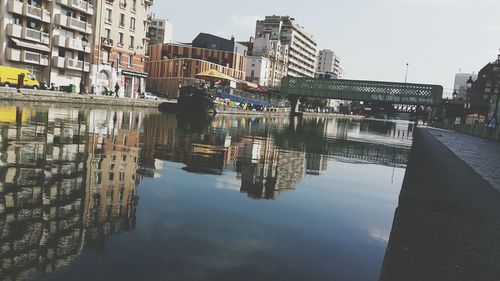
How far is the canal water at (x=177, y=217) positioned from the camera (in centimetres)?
382

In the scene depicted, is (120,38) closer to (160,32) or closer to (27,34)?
(27,34)

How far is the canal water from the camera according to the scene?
150 inches

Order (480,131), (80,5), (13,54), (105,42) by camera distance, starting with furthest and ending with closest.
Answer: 1. (105,42)
2. (80,5)
3. (13,54)
4. (480,131)

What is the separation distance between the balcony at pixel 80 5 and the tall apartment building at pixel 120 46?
790 millimetres

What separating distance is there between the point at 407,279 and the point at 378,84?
76.5 metres

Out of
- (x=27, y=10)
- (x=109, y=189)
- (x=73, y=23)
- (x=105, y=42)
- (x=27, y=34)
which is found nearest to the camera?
(x=109, y=189)

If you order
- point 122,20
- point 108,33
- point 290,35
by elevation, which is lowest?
point 108,33

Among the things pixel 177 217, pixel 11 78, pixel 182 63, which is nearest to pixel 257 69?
pixel 182 63

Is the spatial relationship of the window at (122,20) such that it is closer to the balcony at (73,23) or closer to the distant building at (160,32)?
the balcony at (73,23)

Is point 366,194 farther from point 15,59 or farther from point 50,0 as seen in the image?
point 50,0

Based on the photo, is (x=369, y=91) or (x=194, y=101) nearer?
(x=194, y=101)

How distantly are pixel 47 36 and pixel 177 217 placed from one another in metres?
48.8

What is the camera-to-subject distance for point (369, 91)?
76.4m

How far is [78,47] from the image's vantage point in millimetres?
50500
